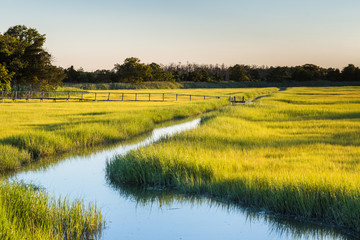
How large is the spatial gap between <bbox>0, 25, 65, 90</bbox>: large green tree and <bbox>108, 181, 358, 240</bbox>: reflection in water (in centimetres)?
3814

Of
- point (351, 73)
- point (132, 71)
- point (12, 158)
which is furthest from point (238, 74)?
point (12, 158)

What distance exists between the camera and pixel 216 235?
5.99 metres

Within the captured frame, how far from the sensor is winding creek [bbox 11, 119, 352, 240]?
19.7 ft

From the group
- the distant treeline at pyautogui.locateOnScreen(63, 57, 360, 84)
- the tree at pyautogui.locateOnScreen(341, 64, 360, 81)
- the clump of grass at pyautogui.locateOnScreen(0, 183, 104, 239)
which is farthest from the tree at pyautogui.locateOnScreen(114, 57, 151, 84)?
A: the clump of grass at pyautogui.locateOnScreen(0, 183, 104, 239)

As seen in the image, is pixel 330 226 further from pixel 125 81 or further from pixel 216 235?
pixel 125 81

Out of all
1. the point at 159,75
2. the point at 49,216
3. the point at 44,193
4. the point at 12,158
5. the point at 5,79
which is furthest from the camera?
the point at 159,75

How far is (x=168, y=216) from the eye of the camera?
691cm

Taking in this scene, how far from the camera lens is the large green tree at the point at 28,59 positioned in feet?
138

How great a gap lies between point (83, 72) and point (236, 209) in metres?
88.3

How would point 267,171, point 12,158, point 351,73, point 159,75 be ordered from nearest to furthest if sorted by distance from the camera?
point 267,171 → point 12,158 → point 159,75 → point 351,73

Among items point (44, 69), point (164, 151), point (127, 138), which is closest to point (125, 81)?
Answer: point (44, 69)

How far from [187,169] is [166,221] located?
232 centimetres

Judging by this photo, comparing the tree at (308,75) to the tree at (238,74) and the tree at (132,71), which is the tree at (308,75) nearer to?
the tree at (238,74)

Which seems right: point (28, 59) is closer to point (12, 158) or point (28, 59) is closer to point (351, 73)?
point (12, 158)
